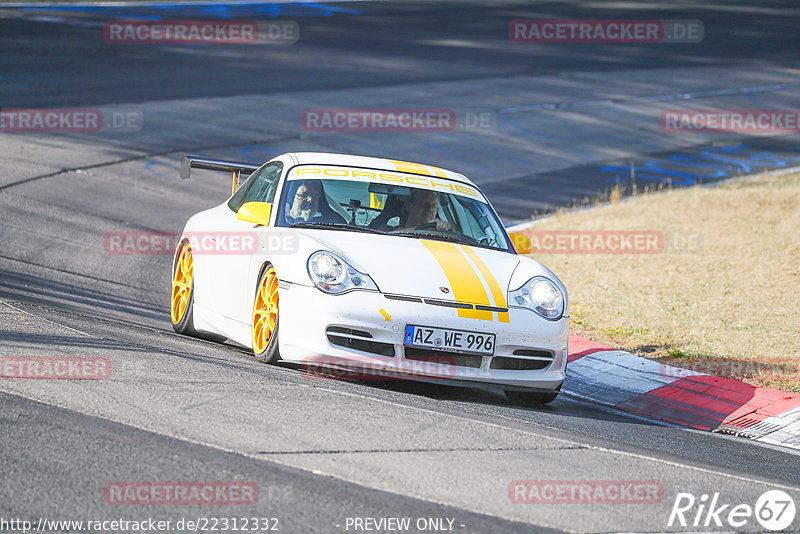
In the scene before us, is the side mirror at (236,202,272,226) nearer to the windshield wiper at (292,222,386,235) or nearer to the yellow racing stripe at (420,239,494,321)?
the windshield wiper at (292,222,386,235)

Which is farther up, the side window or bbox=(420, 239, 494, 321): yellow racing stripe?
the side window

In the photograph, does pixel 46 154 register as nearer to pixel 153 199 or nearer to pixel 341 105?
pixel 153 199

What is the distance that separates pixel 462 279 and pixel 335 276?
0.79 metres

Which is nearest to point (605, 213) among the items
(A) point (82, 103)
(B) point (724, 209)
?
(B) point (724, 209)

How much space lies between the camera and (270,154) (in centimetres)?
1750

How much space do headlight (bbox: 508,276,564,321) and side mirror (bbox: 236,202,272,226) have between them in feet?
5.82
